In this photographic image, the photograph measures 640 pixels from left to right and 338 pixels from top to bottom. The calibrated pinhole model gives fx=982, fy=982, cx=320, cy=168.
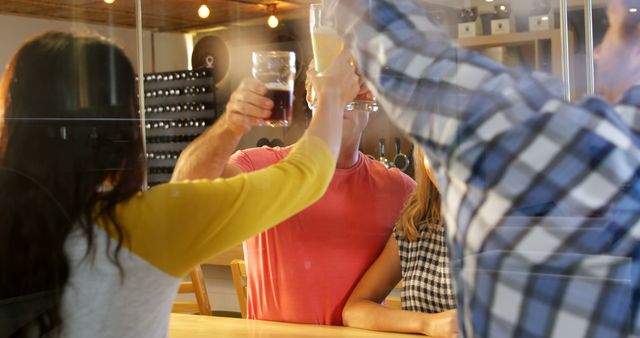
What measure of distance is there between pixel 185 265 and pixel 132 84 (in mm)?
340

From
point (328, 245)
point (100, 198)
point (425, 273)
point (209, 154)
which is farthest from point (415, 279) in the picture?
point (100, 198)

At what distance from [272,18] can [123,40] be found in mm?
258

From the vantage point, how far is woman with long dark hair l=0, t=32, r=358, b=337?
1.51 m

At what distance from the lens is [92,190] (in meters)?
1.55

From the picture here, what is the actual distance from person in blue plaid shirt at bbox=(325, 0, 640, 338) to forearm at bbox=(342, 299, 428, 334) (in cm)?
34

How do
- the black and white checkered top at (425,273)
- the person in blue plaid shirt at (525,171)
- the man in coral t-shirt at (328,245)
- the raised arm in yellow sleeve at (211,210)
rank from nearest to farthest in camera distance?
the person in blue plaid shirt at (525,171) → the raised arm in yellow sleeve at (211,210) → the man in coral t-shirt at (328,245) → the black and white checkered top at (425,273)

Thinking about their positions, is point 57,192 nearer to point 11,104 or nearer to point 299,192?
point 11,104

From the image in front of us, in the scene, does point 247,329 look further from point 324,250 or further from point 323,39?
point 323,39

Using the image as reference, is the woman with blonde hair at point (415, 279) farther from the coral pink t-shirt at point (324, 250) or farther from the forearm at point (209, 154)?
the forearm at point (209, 154)

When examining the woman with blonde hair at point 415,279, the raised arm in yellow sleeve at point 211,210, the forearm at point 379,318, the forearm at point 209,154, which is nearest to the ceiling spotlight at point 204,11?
the forearm at point 209,154

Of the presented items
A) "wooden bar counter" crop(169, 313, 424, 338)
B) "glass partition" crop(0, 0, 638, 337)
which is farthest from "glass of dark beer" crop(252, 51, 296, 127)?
"wooden bar counter" crop(169, 313, 424, 338)

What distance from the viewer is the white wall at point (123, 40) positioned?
5.45 ft

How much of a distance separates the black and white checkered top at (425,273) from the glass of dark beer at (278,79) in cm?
33

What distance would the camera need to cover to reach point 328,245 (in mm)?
1651
